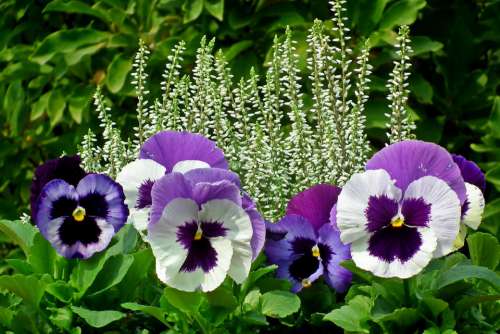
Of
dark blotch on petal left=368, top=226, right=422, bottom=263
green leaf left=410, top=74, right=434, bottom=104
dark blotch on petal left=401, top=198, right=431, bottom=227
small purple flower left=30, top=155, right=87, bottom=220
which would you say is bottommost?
dark blotch on petal left=368, top=226, right=422, bottom=263

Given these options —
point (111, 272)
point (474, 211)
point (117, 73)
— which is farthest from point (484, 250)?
point (117, 73)

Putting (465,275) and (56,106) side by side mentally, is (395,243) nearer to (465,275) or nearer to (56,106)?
(465,275)

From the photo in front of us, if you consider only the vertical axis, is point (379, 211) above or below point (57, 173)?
below

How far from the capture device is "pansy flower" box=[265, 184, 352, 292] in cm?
201

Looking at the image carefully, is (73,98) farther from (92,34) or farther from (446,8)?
(446,8)

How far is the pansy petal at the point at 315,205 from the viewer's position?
2.05 metres

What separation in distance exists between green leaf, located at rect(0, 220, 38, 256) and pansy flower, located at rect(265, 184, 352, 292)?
0.49 metres

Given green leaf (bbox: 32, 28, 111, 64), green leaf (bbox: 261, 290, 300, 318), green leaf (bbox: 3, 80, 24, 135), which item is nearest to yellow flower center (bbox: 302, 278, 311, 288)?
green leaf (bbox: 261, 290, 300, 318)

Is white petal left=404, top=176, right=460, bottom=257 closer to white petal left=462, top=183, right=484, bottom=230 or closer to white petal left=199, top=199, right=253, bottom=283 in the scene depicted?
white petal left=462, top=183, right=484, bottom=230

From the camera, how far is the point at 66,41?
4.16m

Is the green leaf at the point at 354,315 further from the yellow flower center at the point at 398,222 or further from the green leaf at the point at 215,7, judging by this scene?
the green leaf at the point at 215,7

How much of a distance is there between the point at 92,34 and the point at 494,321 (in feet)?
8.45

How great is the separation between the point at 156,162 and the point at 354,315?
0.48 metres

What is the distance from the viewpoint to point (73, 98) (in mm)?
4273
